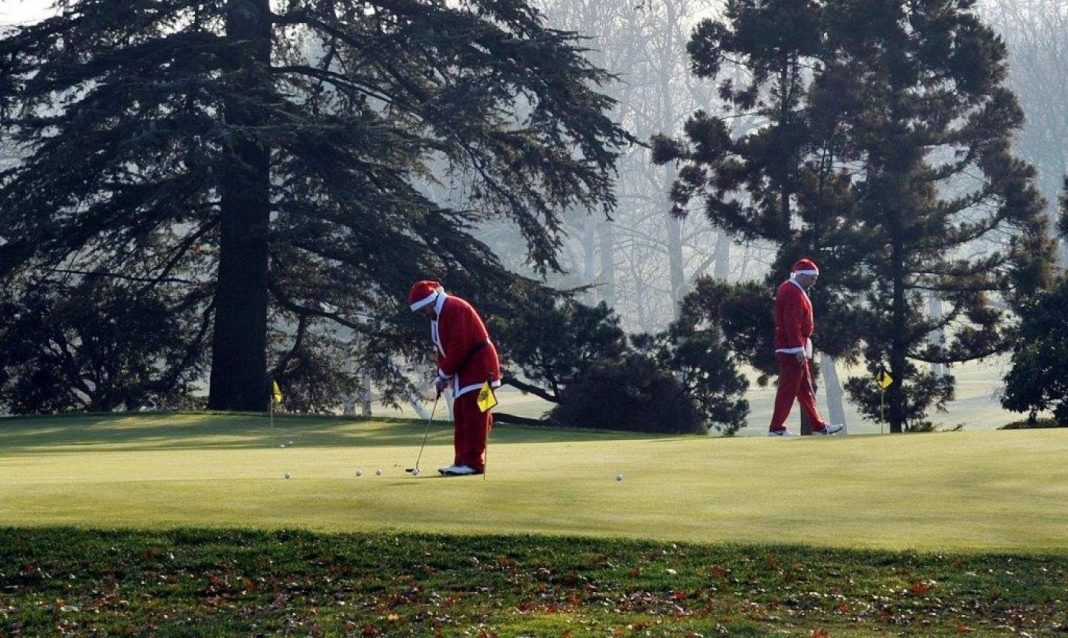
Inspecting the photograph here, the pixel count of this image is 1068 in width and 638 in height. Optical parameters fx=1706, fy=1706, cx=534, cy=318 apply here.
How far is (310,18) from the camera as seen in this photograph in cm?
3359

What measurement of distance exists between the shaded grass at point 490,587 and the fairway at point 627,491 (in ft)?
0.80

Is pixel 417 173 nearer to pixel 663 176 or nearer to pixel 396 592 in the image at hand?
pixel 396 592

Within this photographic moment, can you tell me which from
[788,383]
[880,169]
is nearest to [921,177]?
[880,169]

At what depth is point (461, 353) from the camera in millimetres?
15312

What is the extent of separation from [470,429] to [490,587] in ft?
11.9

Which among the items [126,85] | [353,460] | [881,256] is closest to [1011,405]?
[881,256]

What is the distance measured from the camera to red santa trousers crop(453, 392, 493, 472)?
1541cm

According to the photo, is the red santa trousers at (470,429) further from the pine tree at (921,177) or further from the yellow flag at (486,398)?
the pine tree at (921,177)

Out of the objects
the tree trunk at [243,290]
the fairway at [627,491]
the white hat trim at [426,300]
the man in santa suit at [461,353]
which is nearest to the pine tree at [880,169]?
the tree trunk at [243,290]

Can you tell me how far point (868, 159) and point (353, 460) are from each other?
19.4 meters

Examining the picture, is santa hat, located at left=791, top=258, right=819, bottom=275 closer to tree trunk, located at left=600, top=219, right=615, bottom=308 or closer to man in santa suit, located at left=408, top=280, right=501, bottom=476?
man in santa suit, located at left=408, top=280, right=501, bottom=476

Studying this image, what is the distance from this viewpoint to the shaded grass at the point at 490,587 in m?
11.3

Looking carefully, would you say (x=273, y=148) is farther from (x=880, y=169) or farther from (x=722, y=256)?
(x=722, y=256)

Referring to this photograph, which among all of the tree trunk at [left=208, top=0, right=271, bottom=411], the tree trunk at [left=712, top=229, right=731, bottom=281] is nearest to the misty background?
the tree trunk at [left=712, top=229, right=731, bottom=281]
